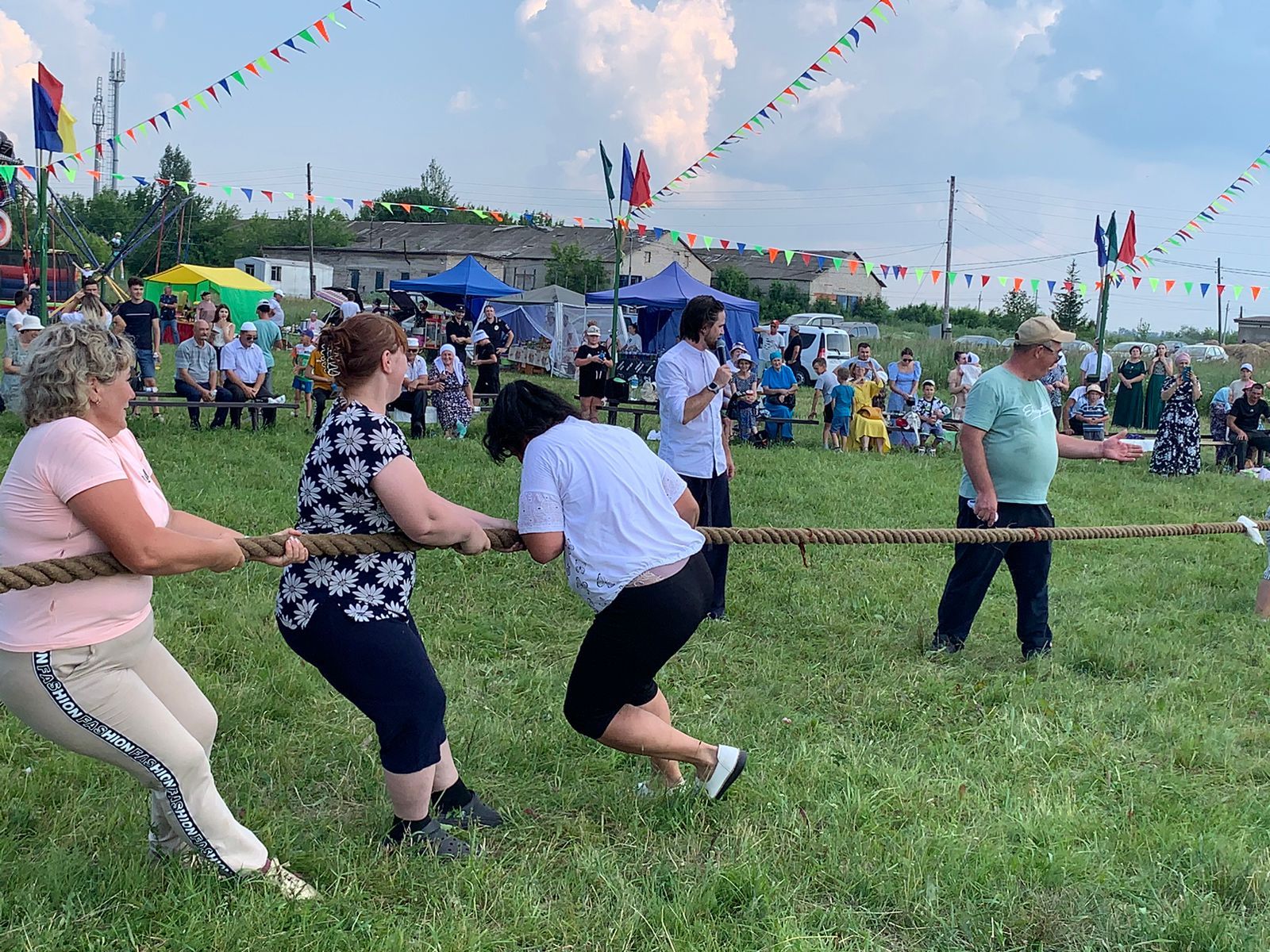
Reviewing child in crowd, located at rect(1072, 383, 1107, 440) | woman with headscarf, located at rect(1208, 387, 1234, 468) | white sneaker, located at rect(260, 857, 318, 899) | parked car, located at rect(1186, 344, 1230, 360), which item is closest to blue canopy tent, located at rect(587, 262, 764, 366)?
child in crowd, located at rect(1072, 383, 1107, 440)

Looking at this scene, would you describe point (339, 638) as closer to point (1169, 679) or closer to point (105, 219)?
point (1169, 679)

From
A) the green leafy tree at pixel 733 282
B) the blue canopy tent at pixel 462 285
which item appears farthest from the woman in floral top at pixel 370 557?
the green leafy tree at pixel 733 282

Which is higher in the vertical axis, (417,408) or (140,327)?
(140,327)

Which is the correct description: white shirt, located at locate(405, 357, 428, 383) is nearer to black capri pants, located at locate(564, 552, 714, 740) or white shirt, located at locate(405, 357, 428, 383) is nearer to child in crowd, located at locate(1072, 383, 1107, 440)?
child in crowd, located at locate(1072, 383, 1107, 440)

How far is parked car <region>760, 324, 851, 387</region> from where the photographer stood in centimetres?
2700

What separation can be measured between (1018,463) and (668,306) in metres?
18.0

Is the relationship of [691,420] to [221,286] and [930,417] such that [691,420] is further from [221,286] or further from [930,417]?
[221,286]

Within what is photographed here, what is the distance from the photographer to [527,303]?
31172mm

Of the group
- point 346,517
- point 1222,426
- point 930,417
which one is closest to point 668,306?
point 930,417

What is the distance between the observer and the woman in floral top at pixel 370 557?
3.03 meters

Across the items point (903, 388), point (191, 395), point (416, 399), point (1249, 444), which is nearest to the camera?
point (191, 395)

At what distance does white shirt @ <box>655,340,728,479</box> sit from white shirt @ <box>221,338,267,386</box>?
9772 millimetres

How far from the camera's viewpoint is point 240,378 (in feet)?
47.3

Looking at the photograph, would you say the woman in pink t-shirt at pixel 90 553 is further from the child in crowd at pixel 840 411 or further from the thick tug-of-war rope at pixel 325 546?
the child in crowd at pixel 840 411
